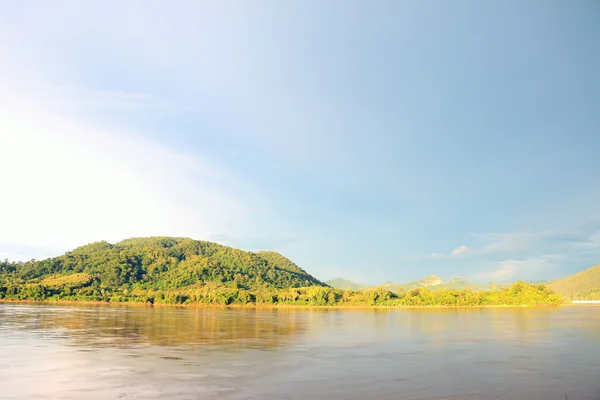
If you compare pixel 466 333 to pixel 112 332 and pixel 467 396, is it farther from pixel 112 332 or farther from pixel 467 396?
pixel 112 332

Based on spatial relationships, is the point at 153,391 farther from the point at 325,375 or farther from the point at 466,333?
the point at 466,333

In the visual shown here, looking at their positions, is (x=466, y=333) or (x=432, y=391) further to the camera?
(x=466, y=333)

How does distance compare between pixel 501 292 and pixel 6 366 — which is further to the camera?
pixel 501 292

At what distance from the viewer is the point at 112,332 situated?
188 feet

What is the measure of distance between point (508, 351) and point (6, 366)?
43.4 meters

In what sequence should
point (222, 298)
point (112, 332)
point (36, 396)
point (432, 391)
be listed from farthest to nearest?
point (222, 298), point (112, 332), point (432, 391), point (36, 396)

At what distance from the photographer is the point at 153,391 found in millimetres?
24500

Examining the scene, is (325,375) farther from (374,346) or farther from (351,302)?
(351,302)

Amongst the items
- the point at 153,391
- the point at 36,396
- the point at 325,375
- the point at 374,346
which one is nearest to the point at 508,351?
the point at 374,346

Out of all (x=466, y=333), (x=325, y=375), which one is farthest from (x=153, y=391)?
(x=466, y=333)

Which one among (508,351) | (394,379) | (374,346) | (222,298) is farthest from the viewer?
(222,298)

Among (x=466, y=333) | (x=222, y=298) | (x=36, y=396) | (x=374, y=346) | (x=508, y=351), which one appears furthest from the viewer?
(x=222, y=298)

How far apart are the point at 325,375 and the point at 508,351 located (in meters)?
23.8

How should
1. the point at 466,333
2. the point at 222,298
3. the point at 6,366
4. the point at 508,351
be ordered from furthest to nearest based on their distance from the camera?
1. the point at 222,298
2. the point at 466,333
3. the point at 508,351
4. the point at 6,366
